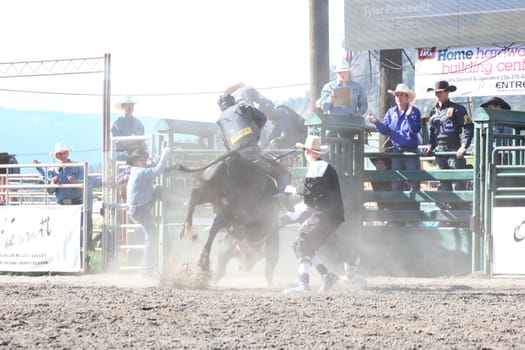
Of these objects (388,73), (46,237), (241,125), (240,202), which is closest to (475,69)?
(388,73)

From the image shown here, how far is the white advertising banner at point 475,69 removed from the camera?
1864cm

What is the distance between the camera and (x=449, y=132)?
13.4m

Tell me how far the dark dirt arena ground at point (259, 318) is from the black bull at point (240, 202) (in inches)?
29.9

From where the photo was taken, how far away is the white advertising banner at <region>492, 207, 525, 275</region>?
12.5m

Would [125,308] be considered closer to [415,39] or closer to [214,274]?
[214,274]

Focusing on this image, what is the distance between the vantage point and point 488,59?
→ 742 inches

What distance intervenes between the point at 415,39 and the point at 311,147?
848cm

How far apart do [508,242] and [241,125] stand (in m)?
4.03

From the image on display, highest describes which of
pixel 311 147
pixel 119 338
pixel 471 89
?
pixel 471 89

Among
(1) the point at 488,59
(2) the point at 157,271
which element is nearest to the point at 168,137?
(2) the point at 157,271

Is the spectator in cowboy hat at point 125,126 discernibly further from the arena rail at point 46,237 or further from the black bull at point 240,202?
the black bull at point 240,202

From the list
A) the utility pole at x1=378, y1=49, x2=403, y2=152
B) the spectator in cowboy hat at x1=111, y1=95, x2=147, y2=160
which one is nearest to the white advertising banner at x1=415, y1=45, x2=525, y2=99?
the utility pole at x1=378, y1=49, x2=403, y2=152

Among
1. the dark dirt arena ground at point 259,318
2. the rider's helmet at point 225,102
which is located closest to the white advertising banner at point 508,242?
the dark dirt arena ground at point 259,318

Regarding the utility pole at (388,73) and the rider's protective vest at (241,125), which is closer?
the rider's protective vest at (241,125)
